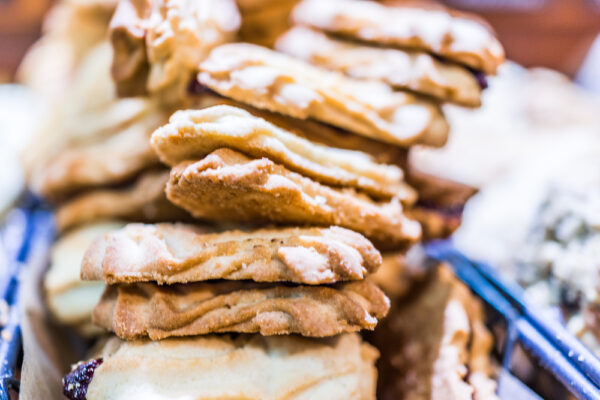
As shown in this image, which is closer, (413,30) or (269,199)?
(269,199)

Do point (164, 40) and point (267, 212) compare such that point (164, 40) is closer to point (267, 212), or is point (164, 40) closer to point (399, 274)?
point (267, 212)

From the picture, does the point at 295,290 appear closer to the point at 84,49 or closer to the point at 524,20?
the point at 84,49

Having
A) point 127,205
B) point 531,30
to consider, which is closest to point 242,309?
point 127,205

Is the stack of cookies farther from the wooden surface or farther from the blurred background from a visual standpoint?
the wooden surface

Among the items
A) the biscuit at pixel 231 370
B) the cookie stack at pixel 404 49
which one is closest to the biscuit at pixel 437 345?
the biscuit at pixel 231 370

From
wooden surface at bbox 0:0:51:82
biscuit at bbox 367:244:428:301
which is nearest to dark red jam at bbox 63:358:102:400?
biscuit at bbox 367:244:428:301
